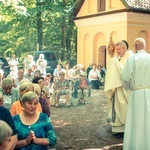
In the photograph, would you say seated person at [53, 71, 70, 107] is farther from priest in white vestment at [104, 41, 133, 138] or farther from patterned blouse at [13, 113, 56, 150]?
patterned blouse at [13, 113, 56, 150]

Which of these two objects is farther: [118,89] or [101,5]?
[101,5]

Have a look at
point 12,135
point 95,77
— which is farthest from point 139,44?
point 95,77

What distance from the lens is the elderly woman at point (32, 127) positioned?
4082 mm

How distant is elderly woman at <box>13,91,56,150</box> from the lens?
13.4ft

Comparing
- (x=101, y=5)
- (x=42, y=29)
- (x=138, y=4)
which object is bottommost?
(x=42, y=29)

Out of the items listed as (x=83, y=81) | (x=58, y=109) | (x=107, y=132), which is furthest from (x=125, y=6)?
(x=107, y=132)

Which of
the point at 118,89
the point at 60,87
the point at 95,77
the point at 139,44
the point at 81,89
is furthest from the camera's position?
the point at 95,77

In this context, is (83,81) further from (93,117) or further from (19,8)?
(19,8)

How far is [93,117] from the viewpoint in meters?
10.6

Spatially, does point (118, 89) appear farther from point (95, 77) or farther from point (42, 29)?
point (42, 29)

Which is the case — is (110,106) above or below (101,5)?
below

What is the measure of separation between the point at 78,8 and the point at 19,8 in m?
9.23

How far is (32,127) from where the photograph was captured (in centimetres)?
409

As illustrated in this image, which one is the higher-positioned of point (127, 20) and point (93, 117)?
point (127, 20)
